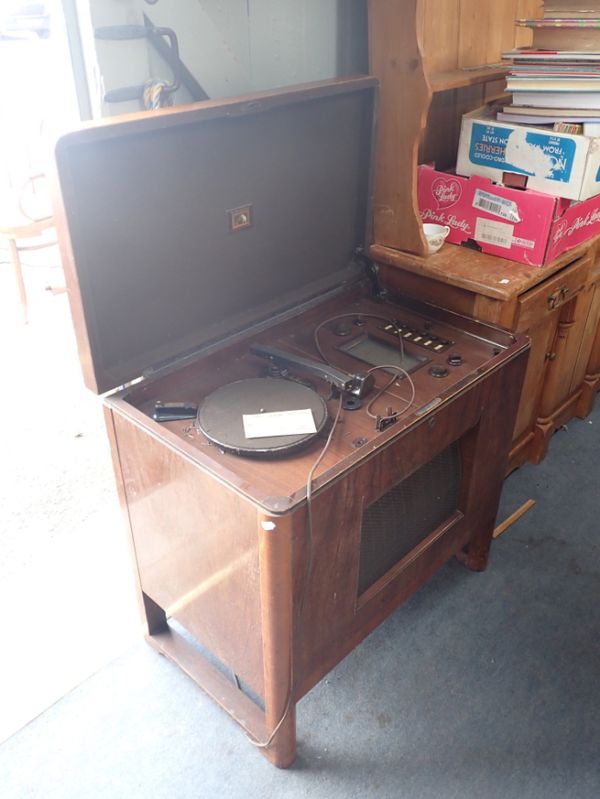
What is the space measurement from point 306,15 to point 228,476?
1033 mm

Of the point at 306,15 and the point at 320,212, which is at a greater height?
the point at 306,15

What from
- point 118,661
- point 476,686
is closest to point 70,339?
point 118,661

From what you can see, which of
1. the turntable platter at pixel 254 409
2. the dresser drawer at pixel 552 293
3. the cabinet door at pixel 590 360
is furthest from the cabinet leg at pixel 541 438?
the turntable platter at pixel 254 409

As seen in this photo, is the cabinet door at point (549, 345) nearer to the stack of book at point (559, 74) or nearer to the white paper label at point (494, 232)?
the white paper label at point (494, 232)

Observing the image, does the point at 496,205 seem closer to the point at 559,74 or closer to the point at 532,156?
the point at 532,156

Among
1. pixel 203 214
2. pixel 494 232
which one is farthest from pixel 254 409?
pixel 494 232

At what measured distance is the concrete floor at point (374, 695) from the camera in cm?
135

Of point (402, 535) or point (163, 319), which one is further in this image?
point (402, 535)

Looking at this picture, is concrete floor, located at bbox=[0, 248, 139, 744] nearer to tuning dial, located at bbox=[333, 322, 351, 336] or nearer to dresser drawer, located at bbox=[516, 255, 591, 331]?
tuning dial, located at bbox=[333, 322, 351, 336]

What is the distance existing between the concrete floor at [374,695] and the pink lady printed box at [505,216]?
78 centimetres

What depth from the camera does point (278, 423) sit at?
3.87 ft

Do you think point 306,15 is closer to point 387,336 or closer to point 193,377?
point 387,336

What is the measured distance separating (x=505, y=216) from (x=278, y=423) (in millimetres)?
857

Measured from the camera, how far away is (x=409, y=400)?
1.28m
